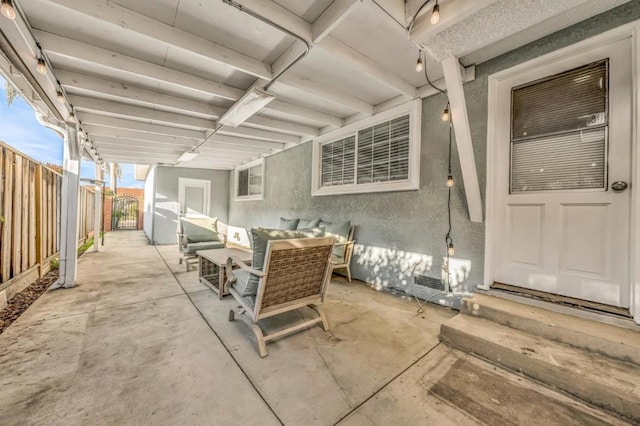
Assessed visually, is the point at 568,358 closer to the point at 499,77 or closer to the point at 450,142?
the point at 450,142

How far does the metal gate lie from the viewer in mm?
11508

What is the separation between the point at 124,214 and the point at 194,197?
21.0 ft

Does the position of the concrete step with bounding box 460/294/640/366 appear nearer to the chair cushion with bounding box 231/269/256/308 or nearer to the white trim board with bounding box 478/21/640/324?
the white trim board with bounding box 478/21/640/324

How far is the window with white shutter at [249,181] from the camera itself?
7045 millimetres

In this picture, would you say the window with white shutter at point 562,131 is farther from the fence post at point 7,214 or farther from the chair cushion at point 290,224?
the fence post at point 7,214

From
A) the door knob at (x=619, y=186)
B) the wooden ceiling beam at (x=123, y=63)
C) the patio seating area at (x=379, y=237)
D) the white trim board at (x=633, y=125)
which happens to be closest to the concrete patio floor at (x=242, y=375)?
the patio seating area at (x=379, y=237)

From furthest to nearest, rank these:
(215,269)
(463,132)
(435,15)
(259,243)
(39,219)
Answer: (215,269) < (39,219) < (463,132) < (259,243) < (435,15)

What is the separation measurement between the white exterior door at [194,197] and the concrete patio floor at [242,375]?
5799 mm

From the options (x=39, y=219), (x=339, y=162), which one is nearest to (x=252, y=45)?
(x=339, y=162)

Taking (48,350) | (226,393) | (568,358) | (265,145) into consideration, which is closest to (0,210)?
(48,350)

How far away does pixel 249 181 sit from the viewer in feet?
25.1

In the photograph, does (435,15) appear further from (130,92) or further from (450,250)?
(130,92)

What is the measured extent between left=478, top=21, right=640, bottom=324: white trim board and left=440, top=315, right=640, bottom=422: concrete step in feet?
1.75

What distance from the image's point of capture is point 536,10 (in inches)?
58.8
